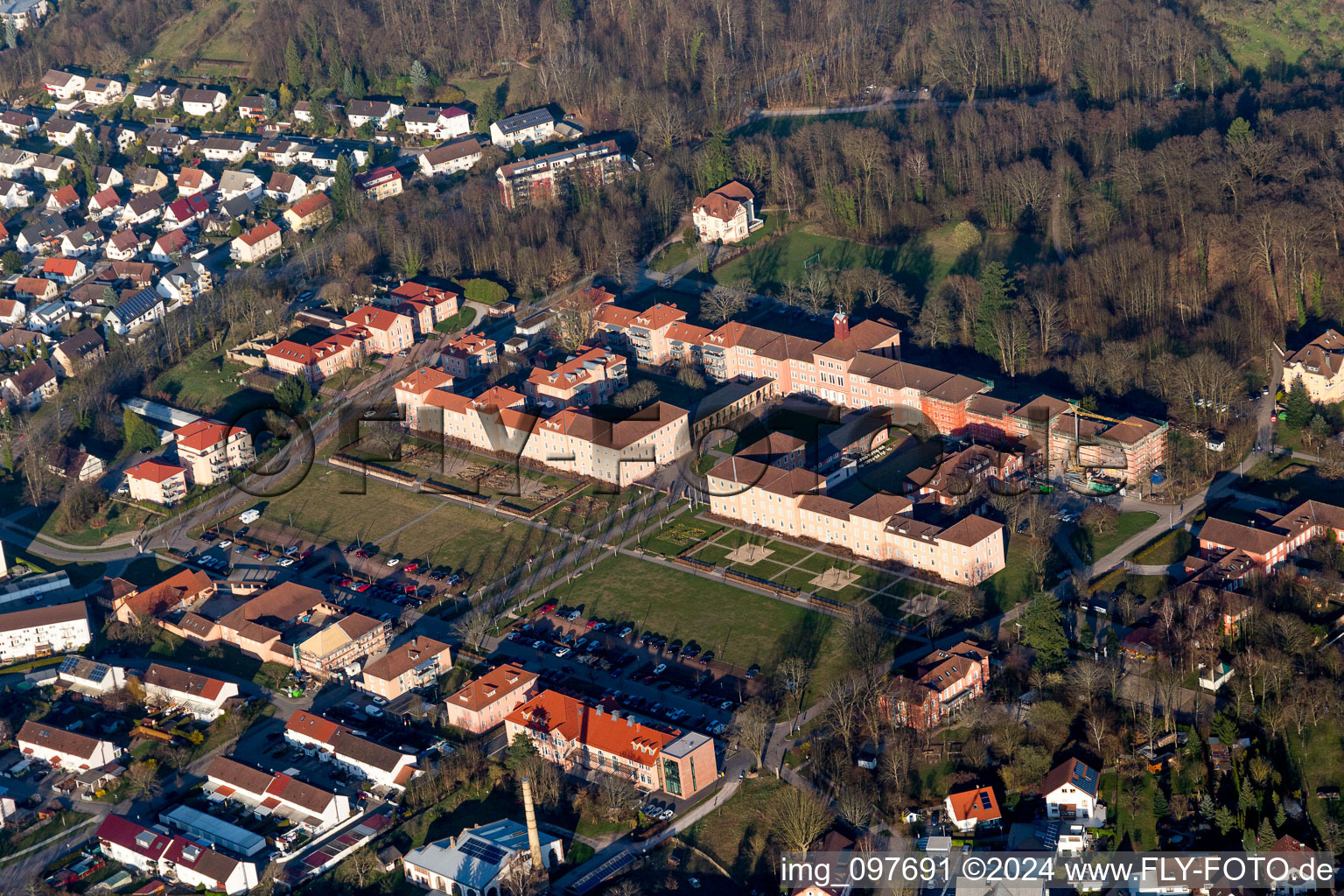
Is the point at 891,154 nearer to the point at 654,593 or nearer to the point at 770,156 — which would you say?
the point at 770,156

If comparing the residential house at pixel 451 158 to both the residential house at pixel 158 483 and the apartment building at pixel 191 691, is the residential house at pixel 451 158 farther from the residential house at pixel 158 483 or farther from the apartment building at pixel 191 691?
A: the apartment building at pixel 191 691

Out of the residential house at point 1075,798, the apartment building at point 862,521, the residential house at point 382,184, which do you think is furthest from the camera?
the residential house at point 382,184

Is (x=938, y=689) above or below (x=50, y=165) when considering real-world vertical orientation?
below

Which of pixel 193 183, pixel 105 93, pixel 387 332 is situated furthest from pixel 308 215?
pixel 105 93

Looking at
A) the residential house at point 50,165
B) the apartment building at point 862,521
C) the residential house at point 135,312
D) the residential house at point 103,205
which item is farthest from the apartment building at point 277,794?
the residential house at point 50,165

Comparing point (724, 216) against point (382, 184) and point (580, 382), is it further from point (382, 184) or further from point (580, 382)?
point (382, 184)

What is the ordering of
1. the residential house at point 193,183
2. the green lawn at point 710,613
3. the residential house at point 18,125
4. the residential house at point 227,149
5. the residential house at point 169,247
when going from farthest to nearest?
the residential house at point 18,125, the residential house at point 227,149, the residential house at point 193,183, the residential house at point 169,247, the green lawn at point 710,613

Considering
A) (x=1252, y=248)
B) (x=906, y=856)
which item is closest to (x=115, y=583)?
(x=906, y=856)
